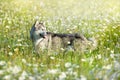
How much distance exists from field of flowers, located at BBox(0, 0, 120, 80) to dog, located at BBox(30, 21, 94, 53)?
11.5 inches

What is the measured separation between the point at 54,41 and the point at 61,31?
2885mm

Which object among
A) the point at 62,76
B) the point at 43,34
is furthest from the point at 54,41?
the point at 62,76

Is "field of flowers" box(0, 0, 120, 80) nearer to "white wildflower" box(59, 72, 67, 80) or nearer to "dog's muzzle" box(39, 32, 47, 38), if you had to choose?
"white wildflower" box(59, 72, 67, 80)

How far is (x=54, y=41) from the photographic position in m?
10.9

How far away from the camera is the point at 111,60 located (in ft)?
27.7

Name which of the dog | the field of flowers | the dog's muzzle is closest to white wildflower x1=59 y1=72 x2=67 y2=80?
the field of flowers

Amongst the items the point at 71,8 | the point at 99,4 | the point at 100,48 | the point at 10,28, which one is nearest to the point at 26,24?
the point at 10,28

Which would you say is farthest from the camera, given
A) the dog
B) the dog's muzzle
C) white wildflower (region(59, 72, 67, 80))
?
the dog

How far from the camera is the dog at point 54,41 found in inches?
422

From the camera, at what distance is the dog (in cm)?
1073

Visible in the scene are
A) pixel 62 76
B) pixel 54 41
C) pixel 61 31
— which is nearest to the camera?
pixel 62 76

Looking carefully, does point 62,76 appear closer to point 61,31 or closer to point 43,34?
point 43,34

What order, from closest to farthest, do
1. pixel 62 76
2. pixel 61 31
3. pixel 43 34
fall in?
1. pixel 62 76
2. pixel 43 34
3. pixel 61 31

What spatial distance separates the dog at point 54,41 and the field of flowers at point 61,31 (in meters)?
0.29
